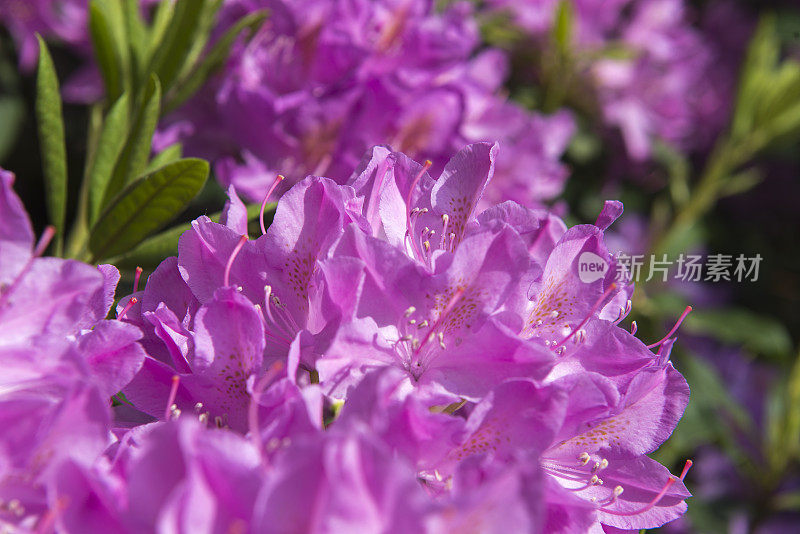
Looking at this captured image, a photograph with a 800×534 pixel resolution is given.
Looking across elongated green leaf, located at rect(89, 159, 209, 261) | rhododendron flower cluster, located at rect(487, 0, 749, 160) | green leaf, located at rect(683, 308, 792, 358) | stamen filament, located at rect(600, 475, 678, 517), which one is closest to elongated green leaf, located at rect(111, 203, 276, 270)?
elongated green leaf, located at rect(89, 159, 209, 261)

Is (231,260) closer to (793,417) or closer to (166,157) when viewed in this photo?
(166,157)

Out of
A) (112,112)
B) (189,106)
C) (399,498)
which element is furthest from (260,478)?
(189,106)

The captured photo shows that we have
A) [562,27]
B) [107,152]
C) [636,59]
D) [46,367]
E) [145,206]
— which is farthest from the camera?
[636,59]

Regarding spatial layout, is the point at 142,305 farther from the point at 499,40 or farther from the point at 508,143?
the point at 499,40

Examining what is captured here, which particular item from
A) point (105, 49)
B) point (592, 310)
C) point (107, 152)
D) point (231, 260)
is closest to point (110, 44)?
point (105, 49)

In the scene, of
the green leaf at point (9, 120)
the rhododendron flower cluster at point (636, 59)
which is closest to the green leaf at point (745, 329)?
the rhododendron flower cluster at point (636, 59)

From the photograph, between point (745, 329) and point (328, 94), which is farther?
point (745, 329)
